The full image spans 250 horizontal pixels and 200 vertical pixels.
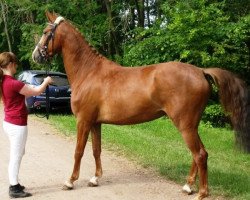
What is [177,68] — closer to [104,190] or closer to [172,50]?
[104,190]

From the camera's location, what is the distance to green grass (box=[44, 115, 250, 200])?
6.62 m

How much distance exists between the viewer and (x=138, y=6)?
22.2m

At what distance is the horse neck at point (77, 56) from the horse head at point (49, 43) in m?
0.14

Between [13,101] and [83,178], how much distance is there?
1.91m

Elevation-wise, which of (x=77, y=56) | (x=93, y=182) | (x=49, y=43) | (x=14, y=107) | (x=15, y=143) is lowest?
(x=93, y=182)

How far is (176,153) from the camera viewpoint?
29.0ft

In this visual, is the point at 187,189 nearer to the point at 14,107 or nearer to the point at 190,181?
the point at 190,181

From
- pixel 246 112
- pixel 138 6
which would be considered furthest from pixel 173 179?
pixel 138 6

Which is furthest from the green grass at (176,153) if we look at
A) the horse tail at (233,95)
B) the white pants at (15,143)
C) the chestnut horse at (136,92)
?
the white pants at (15,143)

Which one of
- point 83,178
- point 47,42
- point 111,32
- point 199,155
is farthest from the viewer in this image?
point 111,32

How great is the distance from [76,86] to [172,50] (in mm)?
8930

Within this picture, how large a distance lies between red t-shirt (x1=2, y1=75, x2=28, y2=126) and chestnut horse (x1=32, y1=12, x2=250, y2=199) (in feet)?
2.80

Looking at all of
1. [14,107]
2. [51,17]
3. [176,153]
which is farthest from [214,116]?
[14,107]

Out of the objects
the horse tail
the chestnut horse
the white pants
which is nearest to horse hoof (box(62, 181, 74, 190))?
the chestnut horse
